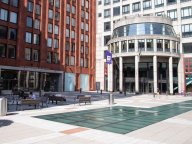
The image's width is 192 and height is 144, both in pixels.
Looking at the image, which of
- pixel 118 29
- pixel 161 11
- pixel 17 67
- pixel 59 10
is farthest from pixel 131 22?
pixel 17 67

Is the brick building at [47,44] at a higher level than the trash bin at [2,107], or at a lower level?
higher

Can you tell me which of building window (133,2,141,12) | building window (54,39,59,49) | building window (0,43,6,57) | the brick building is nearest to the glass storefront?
the brick building

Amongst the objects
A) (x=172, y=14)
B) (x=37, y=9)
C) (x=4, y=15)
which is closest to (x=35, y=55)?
(x=4, y=15)

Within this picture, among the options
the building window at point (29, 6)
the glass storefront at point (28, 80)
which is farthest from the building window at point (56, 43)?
the building window at point (29, 6)

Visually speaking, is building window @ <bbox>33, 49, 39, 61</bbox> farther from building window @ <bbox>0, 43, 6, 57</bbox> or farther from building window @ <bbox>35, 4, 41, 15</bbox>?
building window @ <bbox>35, 4, 41, 15</bbox>

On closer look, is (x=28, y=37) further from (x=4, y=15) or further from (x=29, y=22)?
(x=4, y=15)

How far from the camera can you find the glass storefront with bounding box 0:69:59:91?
37.1m

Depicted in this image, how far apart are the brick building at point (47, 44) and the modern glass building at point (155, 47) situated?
9.19m

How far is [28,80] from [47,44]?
9.94 meters

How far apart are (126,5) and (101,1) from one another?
9.45m

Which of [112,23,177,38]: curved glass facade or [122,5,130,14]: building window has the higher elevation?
[122,5,130,14]: building window

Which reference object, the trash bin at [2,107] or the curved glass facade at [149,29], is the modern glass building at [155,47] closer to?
the curved glass facade at [149,29]

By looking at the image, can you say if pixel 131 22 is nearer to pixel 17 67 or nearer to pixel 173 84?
pixel 173 84

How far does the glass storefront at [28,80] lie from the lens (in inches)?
1460
